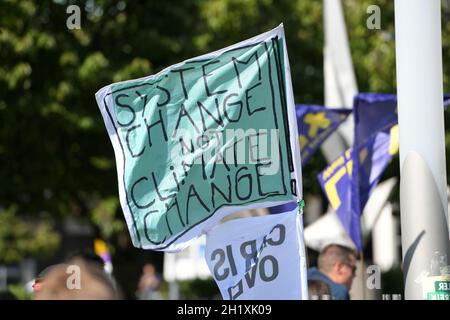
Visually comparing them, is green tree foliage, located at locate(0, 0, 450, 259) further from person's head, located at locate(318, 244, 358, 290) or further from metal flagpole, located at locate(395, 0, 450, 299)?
metal flagpole, located at locate(395, 0, 450, 299)

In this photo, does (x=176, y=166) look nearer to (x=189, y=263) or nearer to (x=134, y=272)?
(x=134, y=272)

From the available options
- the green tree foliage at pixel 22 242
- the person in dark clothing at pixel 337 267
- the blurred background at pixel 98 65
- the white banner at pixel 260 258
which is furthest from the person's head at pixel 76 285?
the green tree foliage at pixel 22 242

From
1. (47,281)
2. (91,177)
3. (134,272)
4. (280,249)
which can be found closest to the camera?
(47,281)

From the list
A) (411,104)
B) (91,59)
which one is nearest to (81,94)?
(91,59)

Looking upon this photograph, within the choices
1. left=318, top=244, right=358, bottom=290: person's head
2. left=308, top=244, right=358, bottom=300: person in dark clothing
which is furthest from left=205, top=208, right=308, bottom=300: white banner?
left=318, top=244, right=358, bottom=290: person's head

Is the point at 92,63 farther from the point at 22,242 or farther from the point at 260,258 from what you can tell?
the point at 22,242

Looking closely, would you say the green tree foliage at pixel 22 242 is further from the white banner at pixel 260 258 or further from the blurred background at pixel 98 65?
the white banner at pixel 260 258

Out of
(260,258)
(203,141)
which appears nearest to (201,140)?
(203,141)

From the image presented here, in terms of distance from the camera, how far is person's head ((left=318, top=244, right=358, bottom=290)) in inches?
335

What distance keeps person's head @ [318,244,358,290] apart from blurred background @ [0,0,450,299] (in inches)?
263

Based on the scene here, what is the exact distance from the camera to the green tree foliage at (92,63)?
15.6m

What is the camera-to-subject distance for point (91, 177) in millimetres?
17297

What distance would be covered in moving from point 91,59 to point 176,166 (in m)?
9.71

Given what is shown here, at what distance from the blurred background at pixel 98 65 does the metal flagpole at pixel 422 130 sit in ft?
29.5
